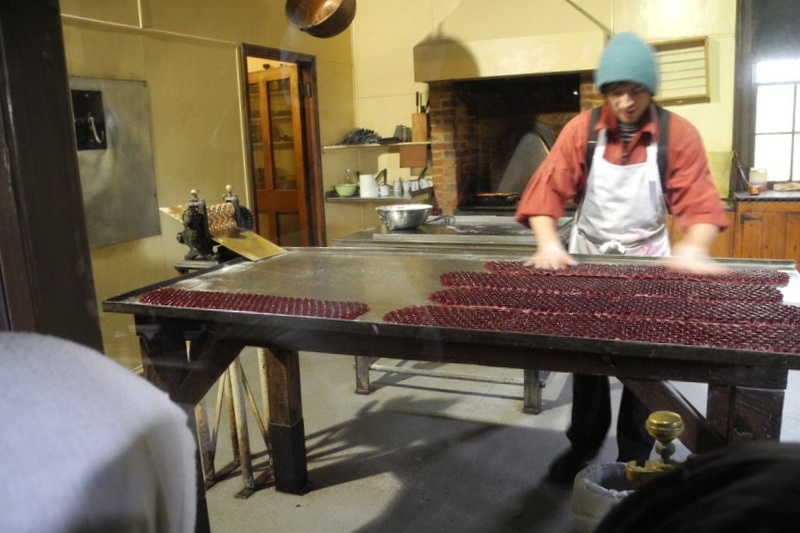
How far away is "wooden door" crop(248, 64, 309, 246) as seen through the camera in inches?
124

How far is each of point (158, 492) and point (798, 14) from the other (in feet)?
9.99

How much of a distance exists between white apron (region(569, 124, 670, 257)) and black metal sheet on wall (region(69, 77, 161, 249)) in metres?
1.04

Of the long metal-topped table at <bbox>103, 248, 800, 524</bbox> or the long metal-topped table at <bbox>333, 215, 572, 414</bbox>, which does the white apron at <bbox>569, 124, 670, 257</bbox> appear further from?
the long metal-topped table at <bbox>333, 215, 572, 414</bbox>

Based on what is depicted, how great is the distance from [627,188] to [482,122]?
2.12 meters

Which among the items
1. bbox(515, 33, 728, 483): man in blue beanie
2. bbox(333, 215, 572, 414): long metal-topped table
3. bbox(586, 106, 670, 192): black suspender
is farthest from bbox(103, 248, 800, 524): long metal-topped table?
bbox(333, 215, 572, 414): long metal-topped table

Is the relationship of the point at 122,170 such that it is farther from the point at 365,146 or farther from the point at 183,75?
the point at 365,146

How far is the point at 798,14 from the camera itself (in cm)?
261

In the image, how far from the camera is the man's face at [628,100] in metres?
1.42

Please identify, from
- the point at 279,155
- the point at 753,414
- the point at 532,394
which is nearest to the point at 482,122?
the point at 279,155


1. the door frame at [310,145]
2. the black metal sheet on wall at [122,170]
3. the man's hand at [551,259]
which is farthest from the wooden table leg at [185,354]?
the door frame at [310,145]

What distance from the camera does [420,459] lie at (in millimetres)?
1836

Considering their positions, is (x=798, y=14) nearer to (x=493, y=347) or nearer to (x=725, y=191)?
(x=725, y=191)

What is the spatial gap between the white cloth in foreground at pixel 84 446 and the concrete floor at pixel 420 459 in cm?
121

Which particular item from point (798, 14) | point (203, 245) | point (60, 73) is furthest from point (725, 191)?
point (60, 73)
